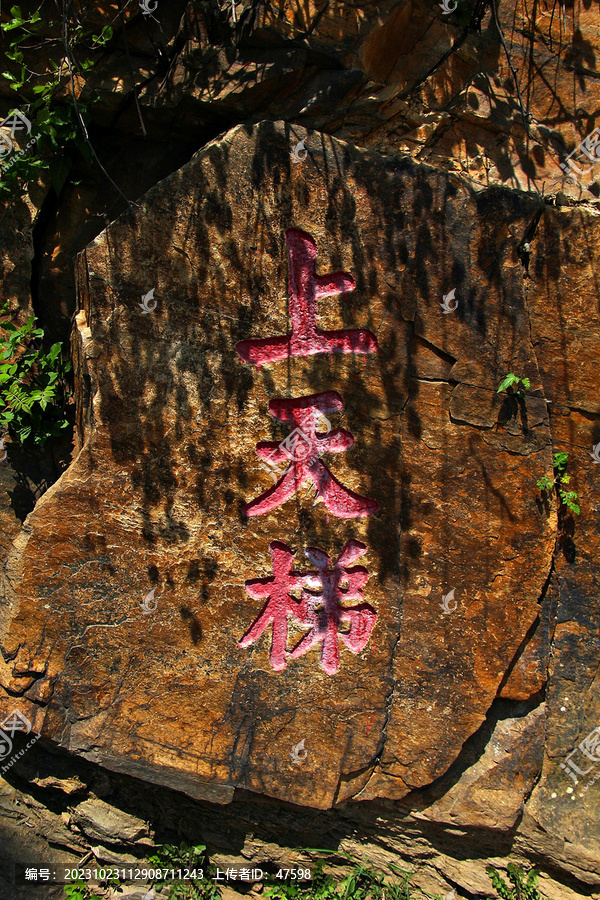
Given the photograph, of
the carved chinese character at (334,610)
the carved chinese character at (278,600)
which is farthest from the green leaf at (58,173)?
the carved chinese character at (334,610)

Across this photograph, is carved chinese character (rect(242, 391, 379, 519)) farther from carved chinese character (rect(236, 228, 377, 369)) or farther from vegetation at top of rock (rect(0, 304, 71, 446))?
vegetation at top of rock (rect(0, 304, 71, 446))

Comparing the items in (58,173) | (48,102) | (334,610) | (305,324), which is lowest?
(334,610)

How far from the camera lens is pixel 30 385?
365cm

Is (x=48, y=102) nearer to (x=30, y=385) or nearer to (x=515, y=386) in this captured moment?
(x=30, y=385)

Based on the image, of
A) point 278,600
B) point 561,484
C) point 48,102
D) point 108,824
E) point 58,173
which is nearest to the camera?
point 278,600

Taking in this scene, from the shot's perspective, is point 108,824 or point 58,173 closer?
point 108,824

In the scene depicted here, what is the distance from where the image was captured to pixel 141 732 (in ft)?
10.0

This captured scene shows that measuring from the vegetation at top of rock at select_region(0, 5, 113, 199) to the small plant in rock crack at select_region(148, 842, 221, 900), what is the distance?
12.8ft

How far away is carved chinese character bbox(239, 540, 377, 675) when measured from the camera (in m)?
3.16

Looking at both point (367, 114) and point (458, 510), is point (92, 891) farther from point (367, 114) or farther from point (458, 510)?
point (367, 114)

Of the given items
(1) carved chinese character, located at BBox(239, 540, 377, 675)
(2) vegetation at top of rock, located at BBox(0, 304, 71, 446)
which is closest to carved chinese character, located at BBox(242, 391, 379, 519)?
(1) carved chinese character, located at BBox(239, 540, 377, 675)

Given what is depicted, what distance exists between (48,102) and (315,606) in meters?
3.29

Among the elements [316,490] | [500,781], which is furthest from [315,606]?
[500,781]

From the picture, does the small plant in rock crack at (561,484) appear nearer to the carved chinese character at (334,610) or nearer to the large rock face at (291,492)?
the large rock face at (291,492)
